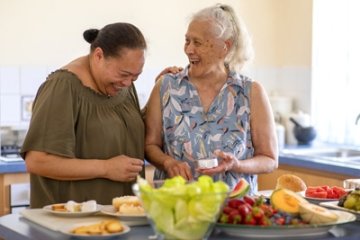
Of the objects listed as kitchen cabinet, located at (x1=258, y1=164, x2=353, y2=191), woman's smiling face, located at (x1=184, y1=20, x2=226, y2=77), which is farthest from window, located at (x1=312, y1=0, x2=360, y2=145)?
woman's smiling face, located at (x1=184, y1=20, x2=226, y2=77)

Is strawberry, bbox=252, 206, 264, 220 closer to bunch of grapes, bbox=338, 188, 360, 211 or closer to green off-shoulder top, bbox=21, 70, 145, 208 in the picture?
bunch of grapes, bbox=338, 188, 360, 211

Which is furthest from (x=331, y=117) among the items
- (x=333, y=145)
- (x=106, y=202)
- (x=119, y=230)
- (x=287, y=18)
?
(x=119, y=230)

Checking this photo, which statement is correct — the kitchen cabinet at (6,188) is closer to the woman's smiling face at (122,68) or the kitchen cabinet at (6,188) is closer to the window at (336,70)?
the woman's smiling face at (122,68)

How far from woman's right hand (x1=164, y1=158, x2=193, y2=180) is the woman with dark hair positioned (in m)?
0.11

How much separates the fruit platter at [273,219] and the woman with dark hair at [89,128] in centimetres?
52

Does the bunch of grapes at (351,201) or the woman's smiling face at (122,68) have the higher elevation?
the woman's smiling face at (122,68)

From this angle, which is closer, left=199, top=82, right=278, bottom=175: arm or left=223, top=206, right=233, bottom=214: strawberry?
left=223, top=206, right=233, bottom=214: strawberry

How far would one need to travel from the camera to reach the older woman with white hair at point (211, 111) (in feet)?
9.09

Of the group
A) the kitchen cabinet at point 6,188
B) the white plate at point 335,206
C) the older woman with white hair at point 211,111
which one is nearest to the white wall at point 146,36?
the kitchen cabinet at point 6,188

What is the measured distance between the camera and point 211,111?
2.82 meters

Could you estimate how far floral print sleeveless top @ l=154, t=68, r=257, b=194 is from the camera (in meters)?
2.77

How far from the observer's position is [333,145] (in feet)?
15.2

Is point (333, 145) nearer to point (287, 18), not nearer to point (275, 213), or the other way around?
point (287, 18)

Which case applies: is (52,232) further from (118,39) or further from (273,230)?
(118,39)
